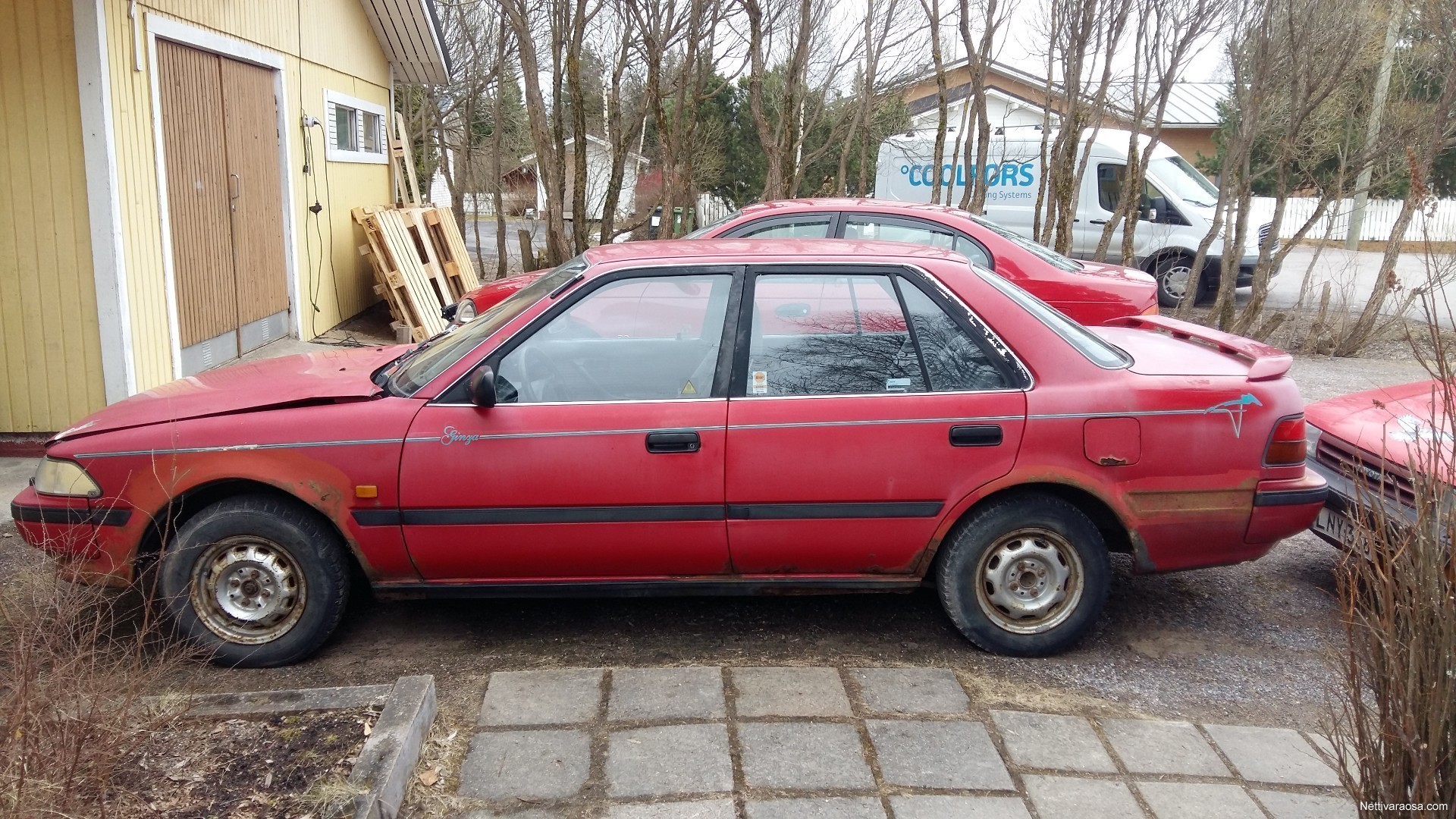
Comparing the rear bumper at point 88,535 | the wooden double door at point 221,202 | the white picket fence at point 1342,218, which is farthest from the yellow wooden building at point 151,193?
the white picket fence at point 1342,218

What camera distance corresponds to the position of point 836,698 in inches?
160

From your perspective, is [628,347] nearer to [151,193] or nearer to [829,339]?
[829,339]

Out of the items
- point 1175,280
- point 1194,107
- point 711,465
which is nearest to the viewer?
point 711,465

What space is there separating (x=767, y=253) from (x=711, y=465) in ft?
3.14

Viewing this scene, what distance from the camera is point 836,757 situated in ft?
12.0

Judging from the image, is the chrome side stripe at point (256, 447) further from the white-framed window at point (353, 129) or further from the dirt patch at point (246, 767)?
the white-framed window at point (353, 129)

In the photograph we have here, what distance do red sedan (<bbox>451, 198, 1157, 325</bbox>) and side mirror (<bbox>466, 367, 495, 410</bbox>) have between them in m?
3.67

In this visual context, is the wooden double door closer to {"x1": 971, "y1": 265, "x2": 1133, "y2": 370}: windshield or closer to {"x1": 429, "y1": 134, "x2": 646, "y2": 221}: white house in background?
{"x1": 971, "y1": 265, "x2": 1133, "y2": 370}: windshield

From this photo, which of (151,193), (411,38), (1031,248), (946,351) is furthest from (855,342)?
(411,38)

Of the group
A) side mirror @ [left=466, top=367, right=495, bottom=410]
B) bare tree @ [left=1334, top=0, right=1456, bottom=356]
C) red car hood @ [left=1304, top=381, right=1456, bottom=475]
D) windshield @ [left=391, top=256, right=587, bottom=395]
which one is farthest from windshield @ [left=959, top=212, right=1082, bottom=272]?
side mirror @ [left=466, top=367, right=495, bottom=410]

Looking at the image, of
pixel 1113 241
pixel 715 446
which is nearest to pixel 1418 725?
pixel 715 446

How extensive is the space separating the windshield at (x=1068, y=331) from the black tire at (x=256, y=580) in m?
2.83

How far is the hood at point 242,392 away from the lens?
14.4ft

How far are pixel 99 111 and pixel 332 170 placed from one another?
5.65 metres
